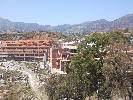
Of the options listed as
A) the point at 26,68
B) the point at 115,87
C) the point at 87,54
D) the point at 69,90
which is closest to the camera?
the point at 115,87

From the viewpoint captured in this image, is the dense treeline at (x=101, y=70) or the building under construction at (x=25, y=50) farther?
the building under construction at (x=25, y=50)

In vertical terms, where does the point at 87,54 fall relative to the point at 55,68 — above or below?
above

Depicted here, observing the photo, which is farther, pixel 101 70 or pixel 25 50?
pixel 25 50

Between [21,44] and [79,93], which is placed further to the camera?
[21,44]

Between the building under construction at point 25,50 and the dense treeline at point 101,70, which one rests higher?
the dense treeline at point 101,70

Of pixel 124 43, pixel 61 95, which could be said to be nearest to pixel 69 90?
pixel 61 95

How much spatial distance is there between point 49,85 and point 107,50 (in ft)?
37.7

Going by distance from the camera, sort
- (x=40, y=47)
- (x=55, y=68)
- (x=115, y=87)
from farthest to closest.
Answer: (x=40, y=47) < (x=55, y=68) < (x=115, y=87)

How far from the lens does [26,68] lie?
85.3m

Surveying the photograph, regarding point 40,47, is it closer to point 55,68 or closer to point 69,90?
point 55,68

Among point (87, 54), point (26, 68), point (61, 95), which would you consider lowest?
point (26, 68)

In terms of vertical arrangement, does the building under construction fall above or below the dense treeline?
below

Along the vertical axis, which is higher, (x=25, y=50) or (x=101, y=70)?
(x=101, y=70)

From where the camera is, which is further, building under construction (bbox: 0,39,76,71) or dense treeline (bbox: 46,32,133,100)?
building under construction (bbox: 0,39,76,71)
